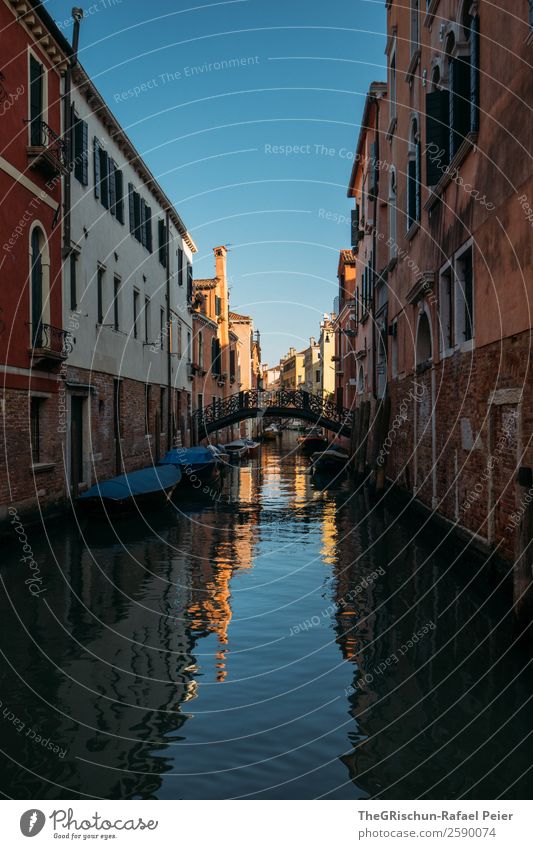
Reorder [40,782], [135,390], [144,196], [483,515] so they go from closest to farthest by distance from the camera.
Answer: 1. [40,782]
2. [483,515]
3. [135,390]
4. [144,196]

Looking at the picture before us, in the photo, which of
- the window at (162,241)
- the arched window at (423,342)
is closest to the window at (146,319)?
the window at (162,241)

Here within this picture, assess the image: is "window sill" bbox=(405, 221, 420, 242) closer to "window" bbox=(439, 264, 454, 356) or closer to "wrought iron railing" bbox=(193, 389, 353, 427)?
"window" bbox=(439, 264, 454, 356)

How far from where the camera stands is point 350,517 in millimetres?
15664

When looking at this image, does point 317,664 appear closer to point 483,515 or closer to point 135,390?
point 483,515

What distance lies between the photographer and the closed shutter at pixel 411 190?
1464 cm

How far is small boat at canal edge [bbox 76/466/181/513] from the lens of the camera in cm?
1390

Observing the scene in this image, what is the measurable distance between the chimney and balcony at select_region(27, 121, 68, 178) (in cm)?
2601

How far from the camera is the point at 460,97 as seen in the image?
391 inches

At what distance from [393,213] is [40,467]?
10881 mm

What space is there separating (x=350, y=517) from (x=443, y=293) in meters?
5.56

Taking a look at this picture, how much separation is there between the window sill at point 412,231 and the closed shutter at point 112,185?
6.98 m

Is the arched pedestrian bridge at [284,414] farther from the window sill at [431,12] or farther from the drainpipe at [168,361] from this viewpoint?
the window sill at [431,12]

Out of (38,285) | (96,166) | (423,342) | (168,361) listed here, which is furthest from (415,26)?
(168,361)
